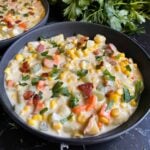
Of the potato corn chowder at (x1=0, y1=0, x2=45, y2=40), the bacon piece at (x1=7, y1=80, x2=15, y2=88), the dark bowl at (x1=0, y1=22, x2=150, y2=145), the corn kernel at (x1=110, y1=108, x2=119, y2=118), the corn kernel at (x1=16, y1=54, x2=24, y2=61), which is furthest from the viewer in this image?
the potato corn chowder at (x1=0, y1=0, x2=45, y2=40)

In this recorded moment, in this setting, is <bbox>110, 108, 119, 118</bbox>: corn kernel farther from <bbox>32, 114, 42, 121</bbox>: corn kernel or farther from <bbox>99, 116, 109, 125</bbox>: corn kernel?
<bbox>32, 114, 42, 121</bbox>: corn kernel

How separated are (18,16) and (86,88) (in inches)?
26.0

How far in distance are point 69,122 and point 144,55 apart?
1.45 ft

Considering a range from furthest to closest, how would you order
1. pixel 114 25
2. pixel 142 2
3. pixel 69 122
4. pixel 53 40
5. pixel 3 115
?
pixel 142 2 < pixel 114 25 < pixel 53 40 < pixel 3 115 < pixel 69 122

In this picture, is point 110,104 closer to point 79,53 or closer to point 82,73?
point 82,73

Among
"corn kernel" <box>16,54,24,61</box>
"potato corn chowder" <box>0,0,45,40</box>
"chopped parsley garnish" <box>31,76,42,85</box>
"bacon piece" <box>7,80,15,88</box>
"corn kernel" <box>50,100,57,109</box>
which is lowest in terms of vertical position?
"corn kernel" <box>50,100,57,109</box>

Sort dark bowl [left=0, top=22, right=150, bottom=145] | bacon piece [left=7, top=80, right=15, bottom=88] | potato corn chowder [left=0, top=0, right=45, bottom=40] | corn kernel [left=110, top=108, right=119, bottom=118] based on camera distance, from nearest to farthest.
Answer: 1. dark bowl [left=0, top=22, right=150, bottom=145]
2. corn kernel [left=110, top=108, right=119, bottom=118]
3. bacon piece [left=7, top=80, right=15, bottom=88]
4. potato corn chowder [left=0, top=0, right=45, bottom=40]

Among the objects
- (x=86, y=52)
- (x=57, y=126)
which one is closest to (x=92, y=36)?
(x=86, y=52)

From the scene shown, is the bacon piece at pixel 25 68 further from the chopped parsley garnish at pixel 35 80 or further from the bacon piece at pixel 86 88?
the bacon piece at pixel 86 88

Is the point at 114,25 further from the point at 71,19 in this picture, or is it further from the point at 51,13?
the point at 51,13

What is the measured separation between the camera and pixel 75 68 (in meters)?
1.42

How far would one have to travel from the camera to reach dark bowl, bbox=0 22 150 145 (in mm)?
1121

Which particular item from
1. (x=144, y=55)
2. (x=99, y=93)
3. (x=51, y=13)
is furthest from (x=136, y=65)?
(x=51, y=13)

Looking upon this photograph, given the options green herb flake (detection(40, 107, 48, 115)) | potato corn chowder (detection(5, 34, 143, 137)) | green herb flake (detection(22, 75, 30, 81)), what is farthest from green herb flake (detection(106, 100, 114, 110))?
green herb flake (detection(22, 75, 30, 81))
